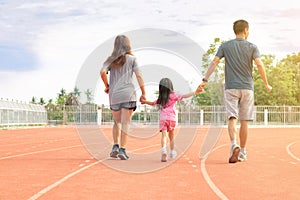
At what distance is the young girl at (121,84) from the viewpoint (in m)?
9.65

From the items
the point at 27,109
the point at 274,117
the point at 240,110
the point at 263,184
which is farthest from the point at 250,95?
the point at 274,117

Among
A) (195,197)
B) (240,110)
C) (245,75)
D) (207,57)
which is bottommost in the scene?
(195,197)

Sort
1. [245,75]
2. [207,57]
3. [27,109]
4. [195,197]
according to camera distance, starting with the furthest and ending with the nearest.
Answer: [207,57], [27,109], [245,75], [195,197]

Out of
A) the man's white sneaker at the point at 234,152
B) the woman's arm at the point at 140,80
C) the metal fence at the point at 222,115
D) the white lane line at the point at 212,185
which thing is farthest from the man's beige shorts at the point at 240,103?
the metal fence at the point at 222,115

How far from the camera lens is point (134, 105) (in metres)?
9.92

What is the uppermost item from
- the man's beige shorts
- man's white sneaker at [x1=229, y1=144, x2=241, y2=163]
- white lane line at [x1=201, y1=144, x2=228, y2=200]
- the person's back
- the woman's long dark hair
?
the woman's long dark hair

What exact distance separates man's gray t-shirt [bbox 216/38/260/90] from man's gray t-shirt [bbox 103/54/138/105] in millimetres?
1762

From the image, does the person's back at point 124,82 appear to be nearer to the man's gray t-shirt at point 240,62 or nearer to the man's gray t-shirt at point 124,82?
Result: the man's gray t-shirt at point 124,82

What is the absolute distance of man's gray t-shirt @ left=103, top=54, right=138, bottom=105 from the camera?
9.73m

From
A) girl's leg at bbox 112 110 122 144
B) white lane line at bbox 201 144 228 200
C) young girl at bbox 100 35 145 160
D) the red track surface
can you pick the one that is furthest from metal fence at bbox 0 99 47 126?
white lane line at bbox 201 144 228 200

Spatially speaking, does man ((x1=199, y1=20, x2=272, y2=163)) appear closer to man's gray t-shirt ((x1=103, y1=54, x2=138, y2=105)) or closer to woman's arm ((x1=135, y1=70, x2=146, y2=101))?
woman's arm ((x1=135, y1=70, x2=146, y2=101))

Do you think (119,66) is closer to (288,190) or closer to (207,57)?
(288,190)

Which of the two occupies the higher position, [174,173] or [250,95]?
[250,95]

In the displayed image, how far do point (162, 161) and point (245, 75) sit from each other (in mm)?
2306
